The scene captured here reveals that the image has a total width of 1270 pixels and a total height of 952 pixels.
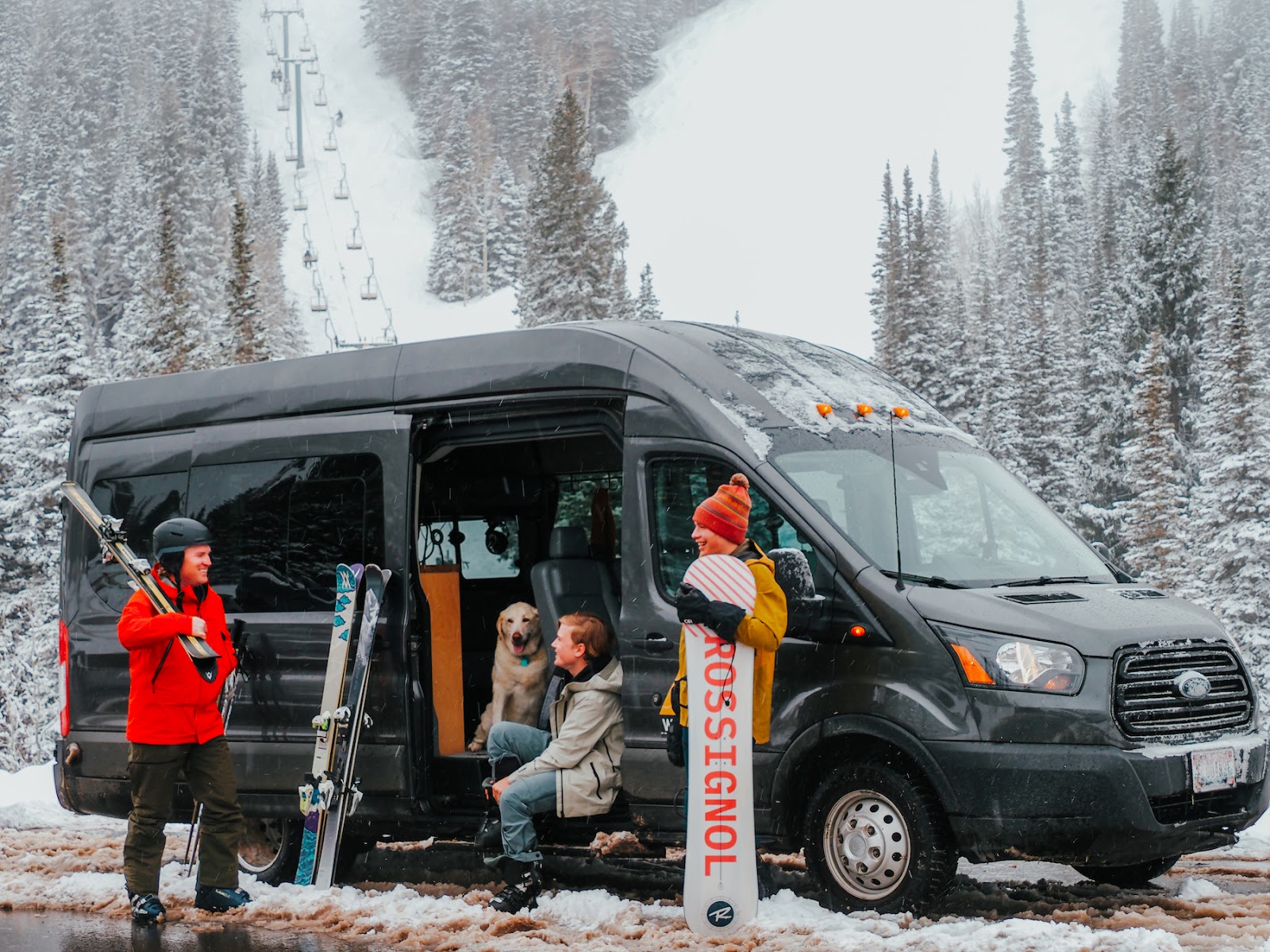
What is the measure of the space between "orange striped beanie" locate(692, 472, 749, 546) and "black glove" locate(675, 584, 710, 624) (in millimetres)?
284

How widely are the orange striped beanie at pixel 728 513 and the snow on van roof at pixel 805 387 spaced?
1.80 ft

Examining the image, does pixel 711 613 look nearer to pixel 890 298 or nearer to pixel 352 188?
pixel 890 298

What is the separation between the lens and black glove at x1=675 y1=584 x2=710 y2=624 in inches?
238

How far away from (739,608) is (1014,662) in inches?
45.0

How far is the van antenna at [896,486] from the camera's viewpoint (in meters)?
6.35

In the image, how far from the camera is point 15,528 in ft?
Result: 117

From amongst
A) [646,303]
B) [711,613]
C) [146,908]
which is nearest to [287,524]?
[146,908]

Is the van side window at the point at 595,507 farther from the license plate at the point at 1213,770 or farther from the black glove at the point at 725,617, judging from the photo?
the license plate at the point at 1213,770

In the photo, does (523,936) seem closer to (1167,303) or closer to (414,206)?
(1167,303)

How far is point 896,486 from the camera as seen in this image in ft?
22.5

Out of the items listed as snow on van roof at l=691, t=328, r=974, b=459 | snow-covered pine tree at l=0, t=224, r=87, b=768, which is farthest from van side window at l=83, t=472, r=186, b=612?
snow-covered pine tree at l=0, t=224, r=87, b=768

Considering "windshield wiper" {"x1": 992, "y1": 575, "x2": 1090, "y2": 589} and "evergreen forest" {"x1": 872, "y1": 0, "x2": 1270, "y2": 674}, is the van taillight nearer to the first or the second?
"windshield wiper" {"x1": 992, "y1": 575, "x2": 1090, "y2": 589}

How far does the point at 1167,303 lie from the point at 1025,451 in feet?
44.2

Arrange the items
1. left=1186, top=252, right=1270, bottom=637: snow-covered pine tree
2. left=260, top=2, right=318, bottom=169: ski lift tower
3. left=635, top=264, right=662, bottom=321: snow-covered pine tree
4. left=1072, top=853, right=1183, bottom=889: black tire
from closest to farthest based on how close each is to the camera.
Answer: left=1072, top=853, right=1183, bottom=889: black tire, left=1186, top=252, right=1270, bottom=637: snow-covered pine tree, left=635, top=264, right=662, bottom=321: snow-covered pine tree, left=260, top=2, right=318, bottom=169: ski lift tower
